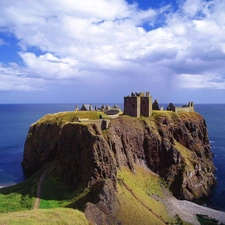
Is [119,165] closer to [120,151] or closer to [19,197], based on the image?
[120,151]

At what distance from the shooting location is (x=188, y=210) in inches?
2859

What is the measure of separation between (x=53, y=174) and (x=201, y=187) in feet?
161

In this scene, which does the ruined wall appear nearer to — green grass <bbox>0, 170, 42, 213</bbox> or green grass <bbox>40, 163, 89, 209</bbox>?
green grass <bbox>40, 163, 89, 209</bbox>

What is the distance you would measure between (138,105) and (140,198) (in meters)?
36.8

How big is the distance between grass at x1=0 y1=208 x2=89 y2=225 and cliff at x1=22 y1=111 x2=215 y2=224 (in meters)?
3.64

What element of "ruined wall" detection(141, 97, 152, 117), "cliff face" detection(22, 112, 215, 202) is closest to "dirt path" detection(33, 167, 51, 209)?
"cliff face" detection(22, 112, 215, 202)

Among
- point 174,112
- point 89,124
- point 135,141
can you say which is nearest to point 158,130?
point 135,141

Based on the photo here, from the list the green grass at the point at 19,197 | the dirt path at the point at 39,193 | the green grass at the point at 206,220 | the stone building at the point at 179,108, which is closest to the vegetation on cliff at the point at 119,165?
the green grass at the point at 19,197

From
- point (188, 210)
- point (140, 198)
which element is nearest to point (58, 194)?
point (140, 198)

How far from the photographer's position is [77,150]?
74.4m

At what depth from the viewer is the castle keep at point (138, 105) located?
9594cm

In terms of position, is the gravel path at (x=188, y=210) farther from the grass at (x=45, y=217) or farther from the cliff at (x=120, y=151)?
the grass at (x=45, y=217)

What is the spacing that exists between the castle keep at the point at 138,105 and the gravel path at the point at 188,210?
103 ft

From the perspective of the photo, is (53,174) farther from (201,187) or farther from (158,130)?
(201,187)
